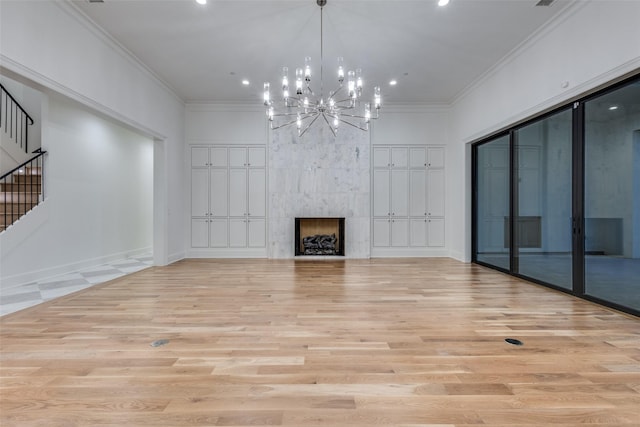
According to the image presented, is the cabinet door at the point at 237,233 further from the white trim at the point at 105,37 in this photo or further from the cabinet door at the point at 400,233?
the cabinet door at the point at 400,233

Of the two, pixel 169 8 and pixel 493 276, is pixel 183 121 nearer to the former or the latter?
pixel 169 8

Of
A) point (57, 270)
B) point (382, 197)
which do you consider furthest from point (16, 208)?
point (382, 197)

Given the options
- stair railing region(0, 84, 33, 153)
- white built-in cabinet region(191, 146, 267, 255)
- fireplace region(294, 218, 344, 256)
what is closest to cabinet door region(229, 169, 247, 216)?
white built-in cabinet region(191, 146, 267, 255)

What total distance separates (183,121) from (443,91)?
6023mm

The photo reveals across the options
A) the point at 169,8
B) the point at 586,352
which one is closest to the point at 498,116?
the point at 586,352

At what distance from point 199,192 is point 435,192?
5763mm

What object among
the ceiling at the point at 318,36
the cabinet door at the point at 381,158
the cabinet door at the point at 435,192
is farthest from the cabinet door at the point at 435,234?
the ceiling at the point at 318,36

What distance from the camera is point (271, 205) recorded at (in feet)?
24.6

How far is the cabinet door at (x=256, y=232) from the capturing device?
7.52 meters

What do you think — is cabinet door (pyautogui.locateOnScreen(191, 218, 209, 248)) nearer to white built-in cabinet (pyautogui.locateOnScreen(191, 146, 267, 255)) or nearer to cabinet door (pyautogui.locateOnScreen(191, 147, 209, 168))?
white built-in cabinet (pyautogui.locateOnScreen(191, 146, 267, 255))

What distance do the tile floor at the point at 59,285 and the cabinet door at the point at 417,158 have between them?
6.38 meters

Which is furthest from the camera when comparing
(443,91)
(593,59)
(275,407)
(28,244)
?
(443,91)

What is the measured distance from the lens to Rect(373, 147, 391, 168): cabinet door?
758cm

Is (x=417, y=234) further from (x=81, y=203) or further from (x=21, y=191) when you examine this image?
(x=21, y=191)
